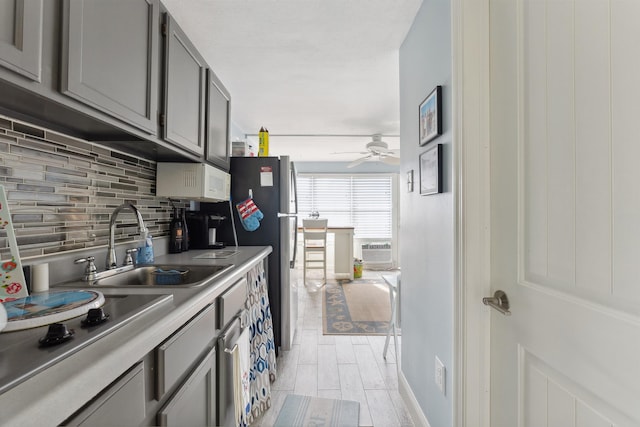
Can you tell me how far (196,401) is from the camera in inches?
39.2

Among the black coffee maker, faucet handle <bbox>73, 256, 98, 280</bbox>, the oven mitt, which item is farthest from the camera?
the oven mitt

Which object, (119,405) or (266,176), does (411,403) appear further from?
(266,176)

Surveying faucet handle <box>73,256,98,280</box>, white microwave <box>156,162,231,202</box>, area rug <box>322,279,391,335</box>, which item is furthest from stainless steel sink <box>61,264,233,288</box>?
area rug <box>322,279,391,335</box>

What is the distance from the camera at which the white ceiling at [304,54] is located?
1.62 m

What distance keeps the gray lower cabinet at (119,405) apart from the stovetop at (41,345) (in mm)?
102

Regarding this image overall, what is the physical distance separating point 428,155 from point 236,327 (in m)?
1.24

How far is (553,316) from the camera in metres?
0.76

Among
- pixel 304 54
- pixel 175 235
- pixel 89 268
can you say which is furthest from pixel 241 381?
pixel 304 54

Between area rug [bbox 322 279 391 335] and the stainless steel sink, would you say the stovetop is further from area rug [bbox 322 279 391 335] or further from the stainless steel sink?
area rug [bbox 322 279 391 335]

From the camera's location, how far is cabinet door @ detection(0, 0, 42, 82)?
2.05ft

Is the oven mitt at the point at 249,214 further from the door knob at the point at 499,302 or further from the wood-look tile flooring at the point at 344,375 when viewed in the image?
the door knob at the point at 499,302

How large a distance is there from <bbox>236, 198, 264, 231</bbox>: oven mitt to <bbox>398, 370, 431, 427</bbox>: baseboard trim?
1536 mm

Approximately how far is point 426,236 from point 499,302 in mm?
560

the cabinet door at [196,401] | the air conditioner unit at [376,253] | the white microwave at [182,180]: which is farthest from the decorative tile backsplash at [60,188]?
the air conditioner unit at [376,253]
